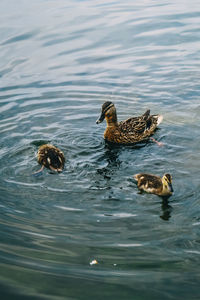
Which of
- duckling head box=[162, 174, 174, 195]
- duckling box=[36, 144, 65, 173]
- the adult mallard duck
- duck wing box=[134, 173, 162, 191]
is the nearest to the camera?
duckling head box=[162, 174, 174, 195]

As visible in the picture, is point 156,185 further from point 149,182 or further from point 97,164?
point 97,164

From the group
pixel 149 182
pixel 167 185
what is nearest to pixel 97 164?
pixel 149 182

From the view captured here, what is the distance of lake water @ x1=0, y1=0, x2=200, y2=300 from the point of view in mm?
3525

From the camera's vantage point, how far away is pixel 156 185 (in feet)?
16.8

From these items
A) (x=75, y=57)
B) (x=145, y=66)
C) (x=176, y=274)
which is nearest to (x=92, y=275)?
(x=176, y=274)

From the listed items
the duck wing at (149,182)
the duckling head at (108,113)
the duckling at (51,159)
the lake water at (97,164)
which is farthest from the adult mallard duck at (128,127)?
the duck wing at (149,182)

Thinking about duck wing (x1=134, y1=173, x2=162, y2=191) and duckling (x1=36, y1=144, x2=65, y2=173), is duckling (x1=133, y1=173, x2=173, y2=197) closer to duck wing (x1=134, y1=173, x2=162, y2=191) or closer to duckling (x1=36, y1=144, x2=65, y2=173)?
duck wing (x1=134, y1=173, x2=162, y2=191)

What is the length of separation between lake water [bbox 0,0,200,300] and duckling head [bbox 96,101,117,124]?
347 millimetres

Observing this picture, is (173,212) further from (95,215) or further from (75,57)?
(75,57)

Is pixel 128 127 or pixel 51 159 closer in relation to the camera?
pixel 51 159

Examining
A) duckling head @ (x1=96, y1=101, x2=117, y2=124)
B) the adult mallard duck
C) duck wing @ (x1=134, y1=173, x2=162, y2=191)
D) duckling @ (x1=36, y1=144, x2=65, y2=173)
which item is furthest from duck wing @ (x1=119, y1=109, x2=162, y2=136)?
duck wing @ (x1=134, y1=173, x2=162, y2=191)

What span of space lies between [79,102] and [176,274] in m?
5.33

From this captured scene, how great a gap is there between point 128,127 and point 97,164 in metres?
1.26

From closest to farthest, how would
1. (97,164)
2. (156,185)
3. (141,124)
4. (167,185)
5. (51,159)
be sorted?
(167,185), (156,185), (51,159), (97,164), (141,124)
